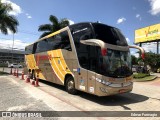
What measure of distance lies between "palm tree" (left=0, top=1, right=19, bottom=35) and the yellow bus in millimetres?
19928

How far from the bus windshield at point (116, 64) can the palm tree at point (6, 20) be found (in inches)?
965

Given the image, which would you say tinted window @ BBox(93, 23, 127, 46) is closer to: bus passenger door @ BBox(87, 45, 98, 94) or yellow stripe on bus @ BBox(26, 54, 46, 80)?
bus passenger door @ BBox(87, 45, 98, 94)

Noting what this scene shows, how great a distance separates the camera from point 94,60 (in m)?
9.42

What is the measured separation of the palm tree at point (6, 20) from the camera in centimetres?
2988

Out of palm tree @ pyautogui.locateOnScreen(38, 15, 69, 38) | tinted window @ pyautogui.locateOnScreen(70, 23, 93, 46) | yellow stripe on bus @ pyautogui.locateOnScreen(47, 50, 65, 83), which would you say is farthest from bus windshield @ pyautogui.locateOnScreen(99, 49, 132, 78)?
palm tree @ pyautogui.locateOnScreen(38, 15, 69, 38)

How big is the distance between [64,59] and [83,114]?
210 inches

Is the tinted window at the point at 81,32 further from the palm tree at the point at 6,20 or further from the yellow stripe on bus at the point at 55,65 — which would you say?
the palm tree at the point at 6,20

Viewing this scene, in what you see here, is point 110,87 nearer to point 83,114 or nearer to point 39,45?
point 83,114

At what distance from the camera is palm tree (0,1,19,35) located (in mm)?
29884

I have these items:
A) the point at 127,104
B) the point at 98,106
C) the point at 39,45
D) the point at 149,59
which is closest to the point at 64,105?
the point at 98,106

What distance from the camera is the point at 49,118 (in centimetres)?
694

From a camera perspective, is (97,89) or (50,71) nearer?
(97,89)

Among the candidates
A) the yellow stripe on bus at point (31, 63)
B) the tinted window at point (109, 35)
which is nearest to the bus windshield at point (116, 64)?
the tinted window at point (109, 35)

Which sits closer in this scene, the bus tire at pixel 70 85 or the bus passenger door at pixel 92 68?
the bus passenger door at pixel 92 68
